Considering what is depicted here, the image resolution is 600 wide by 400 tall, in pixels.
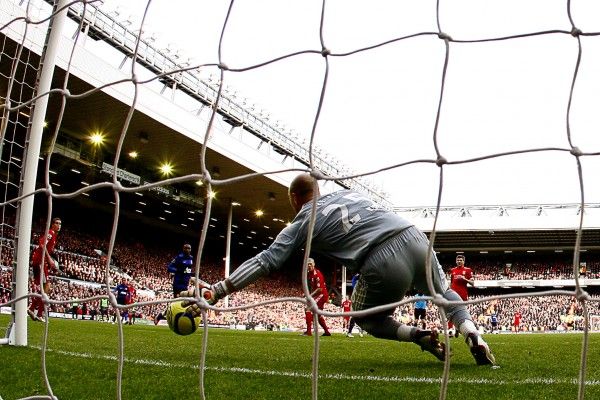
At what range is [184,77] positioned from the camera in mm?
26000

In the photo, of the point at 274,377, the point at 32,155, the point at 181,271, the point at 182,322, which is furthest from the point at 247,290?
the point at 274,377

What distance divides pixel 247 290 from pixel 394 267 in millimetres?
30505

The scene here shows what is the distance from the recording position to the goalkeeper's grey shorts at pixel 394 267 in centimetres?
370

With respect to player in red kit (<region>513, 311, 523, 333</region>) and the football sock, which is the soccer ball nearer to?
the football sock

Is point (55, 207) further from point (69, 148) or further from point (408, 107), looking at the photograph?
point (408, 107)

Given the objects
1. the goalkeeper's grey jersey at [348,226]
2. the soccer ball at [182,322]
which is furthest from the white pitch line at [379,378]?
the goalkeeper's grey jersey at [348,226]

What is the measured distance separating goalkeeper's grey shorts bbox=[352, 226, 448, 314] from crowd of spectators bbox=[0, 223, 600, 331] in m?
18.0

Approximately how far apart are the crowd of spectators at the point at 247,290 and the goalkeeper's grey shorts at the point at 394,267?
18.0 meters

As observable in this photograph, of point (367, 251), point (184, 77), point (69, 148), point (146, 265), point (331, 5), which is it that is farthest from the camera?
point (146, 265)

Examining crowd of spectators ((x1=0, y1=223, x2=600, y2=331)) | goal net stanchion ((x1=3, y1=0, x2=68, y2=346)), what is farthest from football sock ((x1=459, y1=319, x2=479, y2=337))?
crowd of spectators ((x1=0, y1=223, x2=600, y2=331))

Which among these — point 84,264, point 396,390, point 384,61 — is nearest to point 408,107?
point 384,61

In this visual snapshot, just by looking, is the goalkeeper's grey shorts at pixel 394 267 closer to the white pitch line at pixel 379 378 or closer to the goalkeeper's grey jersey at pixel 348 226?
the goalkeeper's grey jersey at pixel 348 226

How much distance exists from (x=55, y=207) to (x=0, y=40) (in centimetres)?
1403

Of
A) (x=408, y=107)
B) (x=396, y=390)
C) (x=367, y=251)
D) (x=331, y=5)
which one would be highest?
(x=331, y=5)
